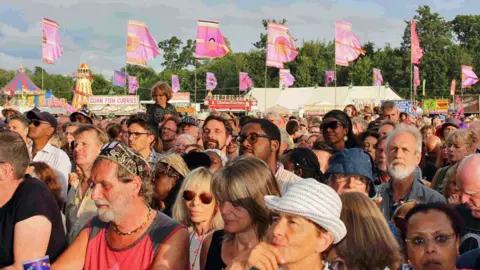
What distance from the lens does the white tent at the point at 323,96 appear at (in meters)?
57.7

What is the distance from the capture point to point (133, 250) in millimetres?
3363

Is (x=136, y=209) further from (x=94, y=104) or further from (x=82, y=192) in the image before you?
(x=94, y=104)

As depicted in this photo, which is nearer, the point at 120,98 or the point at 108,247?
the point at 108,247

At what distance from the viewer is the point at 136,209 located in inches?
136

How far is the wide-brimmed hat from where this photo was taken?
8.86 ft

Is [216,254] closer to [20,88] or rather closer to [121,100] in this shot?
[121,100]

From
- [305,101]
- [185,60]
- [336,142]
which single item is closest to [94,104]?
[305,101]

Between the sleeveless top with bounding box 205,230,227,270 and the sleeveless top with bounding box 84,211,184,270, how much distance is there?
0.29 meters

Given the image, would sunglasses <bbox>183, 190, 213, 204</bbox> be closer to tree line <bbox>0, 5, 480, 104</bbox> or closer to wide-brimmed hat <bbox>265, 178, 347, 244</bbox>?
wide-brimmed hat <bbox>265, 178, 347, 244</bbox>

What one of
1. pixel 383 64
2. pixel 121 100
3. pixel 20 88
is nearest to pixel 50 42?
pixel 121 100

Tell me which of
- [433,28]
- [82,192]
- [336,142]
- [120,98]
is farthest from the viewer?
[433,28]

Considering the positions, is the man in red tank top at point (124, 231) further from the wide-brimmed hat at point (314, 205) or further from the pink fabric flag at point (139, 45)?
the pink fabric flag at point (139, 45)

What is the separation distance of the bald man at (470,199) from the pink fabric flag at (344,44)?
81.1 ft

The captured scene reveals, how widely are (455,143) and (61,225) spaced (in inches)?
179
